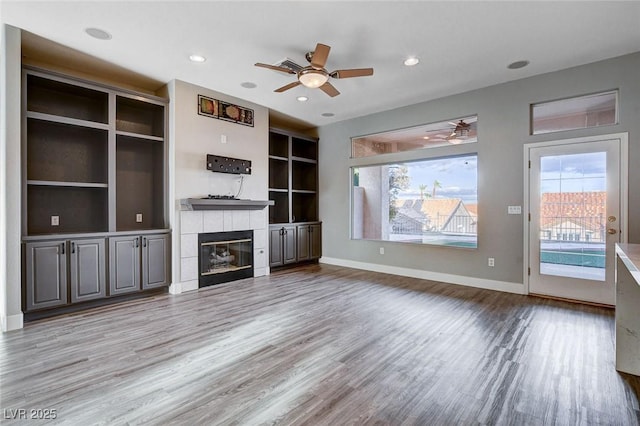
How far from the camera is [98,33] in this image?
3.22 meters

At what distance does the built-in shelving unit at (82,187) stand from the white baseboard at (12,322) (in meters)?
0.14

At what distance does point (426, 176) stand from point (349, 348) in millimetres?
3761

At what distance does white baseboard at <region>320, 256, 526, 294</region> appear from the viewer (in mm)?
4461

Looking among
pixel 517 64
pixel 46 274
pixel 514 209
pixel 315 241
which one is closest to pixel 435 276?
pixel 514 209

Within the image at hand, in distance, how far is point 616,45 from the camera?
3428 millimetres

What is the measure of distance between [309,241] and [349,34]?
4309mm

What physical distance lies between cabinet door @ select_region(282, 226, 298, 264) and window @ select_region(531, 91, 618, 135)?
14.4 feet

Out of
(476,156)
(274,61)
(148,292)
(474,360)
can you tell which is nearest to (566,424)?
(474,360)

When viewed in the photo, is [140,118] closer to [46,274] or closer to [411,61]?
[46,274]

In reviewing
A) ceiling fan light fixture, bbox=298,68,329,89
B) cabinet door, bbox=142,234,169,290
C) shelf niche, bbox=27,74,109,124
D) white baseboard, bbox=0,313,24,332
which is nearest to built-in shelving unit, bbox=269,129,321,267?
cabinet door, bbox=142,234,169,290

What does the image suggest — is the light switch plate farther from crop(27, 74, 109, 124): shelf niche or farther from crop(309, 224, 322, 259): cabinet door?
crop(27, 74, 109, 124): shelf niche

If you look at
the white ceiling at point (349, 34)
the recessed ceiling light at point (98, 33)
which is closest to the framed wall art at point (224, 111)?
the white ceiling at point (349, 34)

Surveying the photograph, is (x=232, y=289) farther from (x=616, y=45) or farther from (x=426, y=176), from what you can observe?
(x=616, y=45)

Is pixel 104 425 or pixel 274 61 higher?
pixel 274 61
